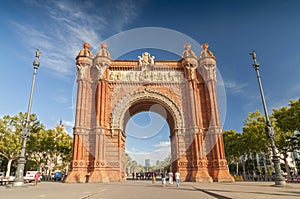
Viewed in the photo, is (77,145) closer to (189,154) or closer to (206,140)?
(189,154)

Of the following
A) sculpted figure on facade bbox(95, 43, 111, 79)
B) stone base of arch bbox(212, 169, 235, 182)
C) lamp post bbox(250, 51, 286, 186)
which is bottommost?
stone base of arch bbox(212, 169, 235, 182)

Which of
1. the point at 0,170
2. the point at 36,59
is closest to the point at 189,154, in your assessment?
the point at 36,59

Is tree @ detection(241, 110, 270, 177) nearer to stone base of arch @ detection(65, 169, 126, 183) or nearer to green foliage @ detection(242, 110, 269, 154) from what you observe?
green foliage @ detection(242, 110, 269, 154)

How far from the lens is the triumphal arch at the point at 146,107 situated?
22953 millimetres

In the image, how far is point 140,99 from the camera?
86.6 feet

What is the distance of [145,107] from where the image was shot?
29891 mm

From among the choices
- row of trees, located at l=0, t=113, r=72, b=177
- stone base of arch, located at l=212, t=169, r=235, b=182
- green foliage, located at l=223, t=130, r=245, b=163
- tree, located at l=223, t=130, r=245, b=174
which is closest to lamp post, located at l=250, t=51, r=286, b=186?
stone base of arch, located at l=212, t=169, r=235, b=182

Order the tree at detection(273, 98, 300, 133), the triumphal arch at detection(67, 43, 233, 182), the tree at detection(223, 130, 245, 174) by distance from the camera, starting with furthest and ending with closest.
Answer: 1. the tree at detection(223, 130, 245, 174)
2. the tree at detection(273, 98, 300, 133)
3. the triumphal arch at detection(67, 43, 233, 182)

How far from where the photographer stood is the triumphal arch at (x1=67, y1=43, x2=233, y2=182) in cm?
2295

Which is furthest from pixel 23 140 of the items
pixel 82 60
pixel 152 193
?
pixel 82 60

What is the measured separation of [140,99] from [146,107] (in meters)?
3.78

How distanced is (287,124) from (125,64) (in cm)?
2196

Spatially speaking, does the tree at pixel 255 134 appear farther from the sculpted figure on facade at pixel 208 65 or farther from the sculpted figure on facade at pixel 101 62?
the sculpted figure on facade at pixel 101 62

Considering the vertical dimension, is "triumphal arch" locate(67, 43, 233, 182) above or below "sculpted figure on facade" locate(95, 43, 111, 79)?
below
